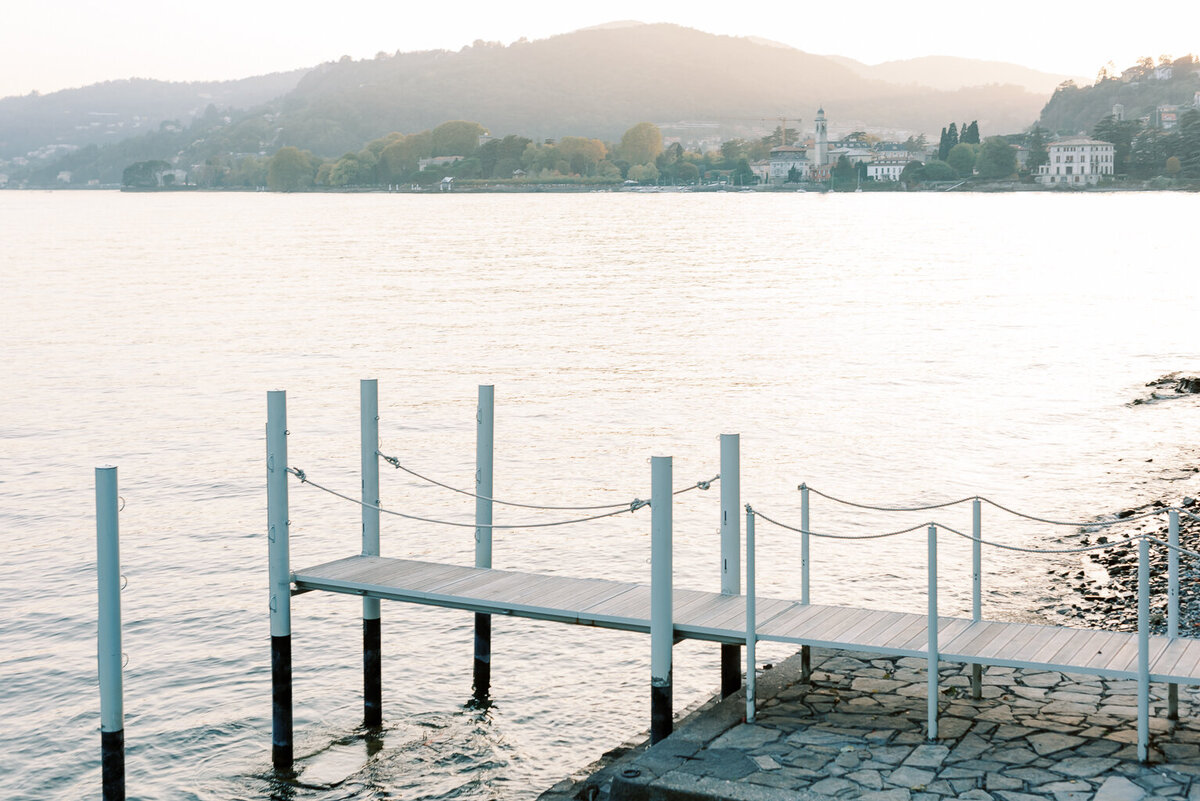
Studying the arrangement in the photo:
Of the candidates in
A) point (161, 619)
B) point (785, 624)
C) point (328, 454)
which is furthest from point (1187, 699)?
point (328, 454)

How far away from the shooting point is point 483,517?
13.3m

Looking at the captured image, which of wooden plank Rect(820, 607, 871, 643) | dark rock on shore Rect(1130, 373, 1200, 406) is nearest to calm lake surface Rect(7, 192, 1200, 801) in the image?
dark rock on shore Rect(1130, 373, 1200, 406)

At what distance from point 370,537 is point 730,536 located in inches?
147

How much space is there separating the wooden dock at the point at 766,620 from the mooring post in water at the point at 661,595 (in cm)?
30

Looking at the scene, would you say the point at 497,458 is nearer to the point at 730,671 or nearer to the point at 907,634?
the point at 730,671

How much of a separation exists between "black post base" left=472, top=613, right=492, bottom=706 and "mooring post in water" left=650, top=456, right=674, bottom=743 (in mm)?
4059

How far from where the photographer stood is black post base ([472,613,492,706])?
14.1m

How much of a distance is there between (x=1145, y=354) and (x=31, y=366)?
126 ft

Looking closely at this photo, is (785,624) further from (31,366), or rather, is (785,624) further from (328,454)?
(31,366)

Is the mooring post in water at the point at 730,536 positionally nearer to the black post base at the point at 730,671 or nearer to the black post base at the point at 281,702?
the black post base at the point at 730,671

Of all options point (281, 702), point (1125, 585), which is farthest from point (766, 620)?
point (1125, 585)

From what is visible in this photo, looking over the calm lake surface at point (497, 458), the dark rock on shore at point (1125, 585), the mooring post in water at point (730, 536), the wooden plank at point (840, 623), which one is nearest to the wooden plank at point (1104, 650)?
the wooden plank at point (840, 623)

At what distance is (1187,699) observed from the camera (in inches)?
400

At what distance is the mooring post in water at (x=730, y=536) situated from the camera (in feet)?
36.3
